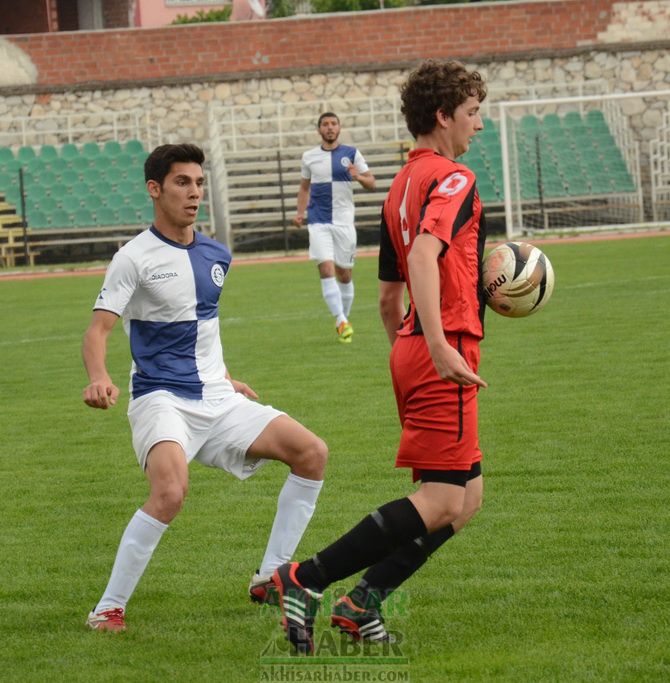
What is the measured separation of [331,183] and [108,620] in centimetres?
979

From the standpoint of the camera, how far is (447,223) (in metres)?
4.06

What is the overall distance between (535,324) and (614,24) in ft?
57.9

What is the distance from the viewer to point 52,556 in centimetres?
586

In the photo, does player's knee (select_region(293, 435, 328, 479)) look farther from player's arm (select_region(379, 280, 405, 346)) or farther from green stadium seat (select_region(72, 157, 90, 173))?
green stadium seat (select_region(72, 157, 90, 173))

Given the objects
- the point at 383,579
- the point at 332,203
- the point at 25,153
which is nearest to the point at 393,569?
the point at 383,579

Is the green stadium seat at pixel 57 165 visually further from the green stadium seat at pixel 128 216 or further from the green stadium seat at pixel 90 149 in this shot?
the green stadium seat at pixel 128 216

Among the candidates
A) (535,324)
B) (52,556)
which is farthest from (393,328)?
(535,324)

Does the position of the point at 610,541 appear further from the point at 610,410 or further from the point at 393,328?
the point at 610,410

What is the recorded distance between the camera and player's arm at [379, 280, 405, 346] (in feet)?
15.1

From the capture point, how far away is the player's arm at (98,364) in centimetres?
457

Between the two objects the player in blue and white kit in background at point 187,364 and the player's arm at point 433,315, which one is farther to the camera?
the player in blue and white kit in background at point 187,364

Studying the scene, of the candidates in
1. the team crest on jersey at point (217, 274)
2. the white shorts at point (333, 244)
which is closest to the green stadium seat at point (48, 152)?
the white shorts at point (333, 244)

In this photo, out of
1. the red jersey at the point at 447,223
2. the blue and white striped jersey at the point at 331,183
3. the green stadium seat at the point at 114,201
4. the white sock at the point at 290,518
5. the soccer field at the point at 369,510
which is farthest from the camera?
the green stadium seat at the point at 114,201

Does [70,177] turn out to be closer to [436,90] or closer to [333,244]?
[333,244]
